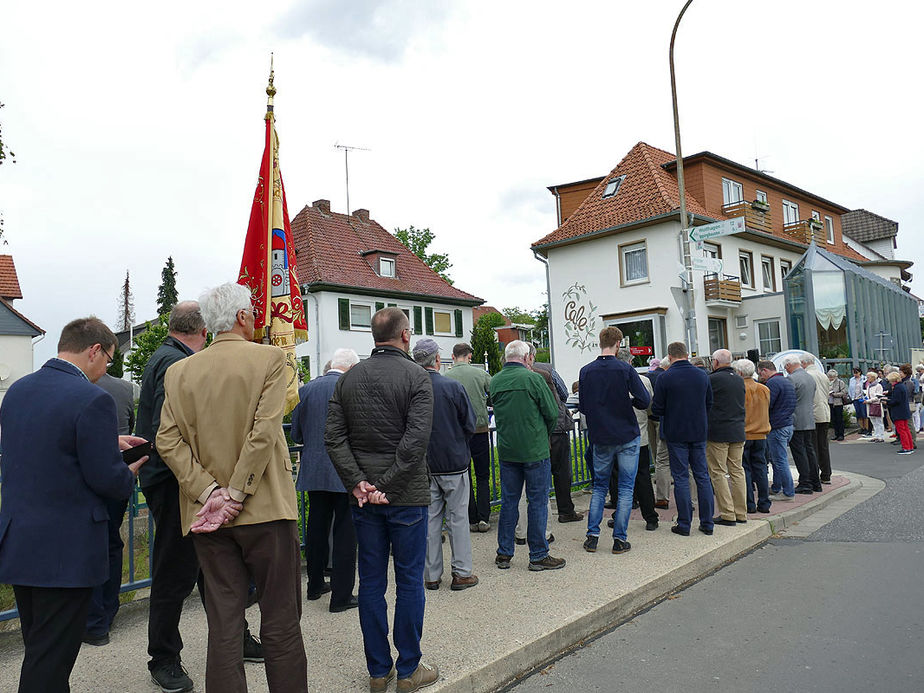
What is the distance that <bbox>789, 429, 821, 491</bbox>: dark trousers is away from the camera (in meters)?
9.56

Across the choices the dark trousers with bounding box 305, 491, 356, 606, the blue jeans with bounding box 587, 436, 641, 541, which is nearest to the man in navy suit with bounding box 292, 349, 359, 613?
the dark trousers with bounding box 305, 491, 356, 606

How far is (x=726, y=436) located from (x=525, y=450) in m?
2.75

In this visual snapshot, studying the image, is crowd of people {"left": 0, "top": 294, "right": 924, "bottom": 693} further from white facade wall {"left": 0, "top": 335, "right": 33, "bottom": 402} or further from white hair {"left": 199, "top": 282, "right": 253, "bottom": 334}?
white facade wall {"left": 0, "top": 335, "right": 33, "bottom": 402}

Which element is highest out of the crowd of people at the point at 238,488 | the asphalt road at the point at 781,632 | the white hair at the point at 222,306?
the white hair at the point at 222,306

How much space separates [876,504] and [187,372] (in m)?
9.10

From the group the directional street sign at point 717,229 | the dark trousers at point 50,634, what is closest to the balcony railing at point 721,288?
the directional street sign at point 717,229

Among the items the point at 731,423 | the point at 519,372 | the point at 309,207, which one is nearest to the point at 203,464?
the point at 519,372

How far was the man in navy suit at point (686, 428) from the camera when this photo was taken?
23.4 feet

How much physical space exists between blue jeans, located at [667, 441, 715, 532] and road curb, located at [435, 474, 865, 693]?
386mm

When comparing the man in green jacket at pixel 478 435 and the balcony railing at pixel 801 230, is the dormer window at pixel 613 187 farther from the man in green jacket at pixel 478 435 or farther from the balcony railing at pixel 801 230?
the man in green jacket at pixel 478 435

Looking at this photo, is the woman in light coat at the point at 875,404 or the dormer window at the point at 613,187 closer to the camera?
the woman in light coat at the point at 875,404

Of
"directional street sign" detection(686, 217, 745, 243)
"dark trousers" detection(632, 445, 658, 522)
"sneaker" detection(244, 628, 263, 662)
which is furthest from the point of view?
"directional street sign" detection(686, 217, 745, 243)

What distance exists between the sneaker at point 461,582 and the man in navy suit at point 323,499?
2.68 feet

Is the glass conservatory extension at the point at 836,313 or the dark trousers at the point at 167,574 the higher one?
the glass conservatory extension at the point at 836,313
